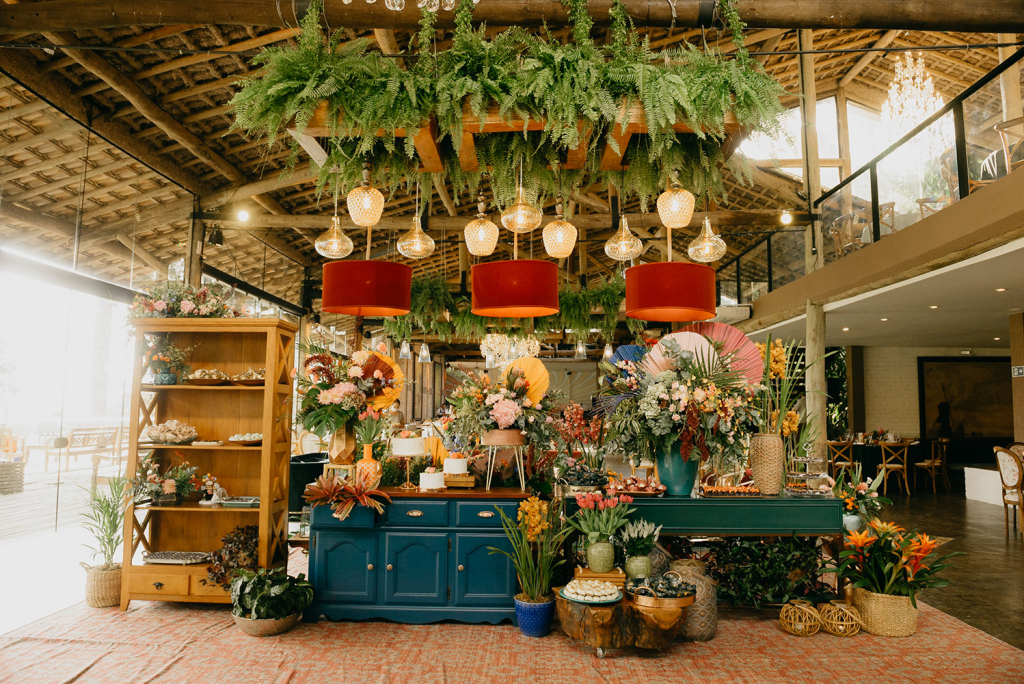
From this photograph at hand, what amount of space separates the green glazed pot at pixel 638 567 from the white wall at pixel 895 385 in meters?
12.0

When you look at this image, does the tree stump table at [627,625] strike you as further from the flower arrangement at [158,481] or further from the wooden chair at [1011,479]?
the wooden chair at [1011,479]

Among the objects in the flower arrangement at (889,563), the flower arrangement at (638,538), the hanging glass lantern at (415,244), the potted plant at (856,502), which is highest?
the hanging glass lantern at (415,244)

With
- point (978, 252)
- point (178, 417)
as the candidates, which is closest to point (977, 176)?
point (978, 252)

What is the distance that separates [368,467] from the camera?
174 inches

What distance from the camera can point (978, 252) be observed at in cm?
570

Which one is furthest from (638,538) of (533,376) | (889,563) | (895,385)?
(895,385)

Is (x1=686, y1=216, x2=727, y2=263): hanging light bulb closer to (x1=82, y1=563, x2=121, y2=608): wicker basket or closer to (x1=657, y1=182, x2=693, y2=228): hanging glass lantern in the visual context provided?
(x1=657, y1=182, x2=693, y2=228): hanging glass lantern

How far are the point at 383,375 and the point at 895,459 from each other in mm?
11715

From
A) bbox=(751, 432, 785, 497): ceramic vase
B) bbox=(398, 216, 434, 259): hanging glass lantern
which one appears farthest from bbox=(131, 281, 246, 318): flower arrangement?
bbox=(751, 432, 785, 497): ceramic vase

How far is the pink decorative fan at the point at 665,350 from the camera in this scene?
4324 millimetres

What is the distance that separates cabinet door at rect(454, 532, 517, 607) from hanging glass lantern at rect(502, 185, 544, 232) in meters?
2.19

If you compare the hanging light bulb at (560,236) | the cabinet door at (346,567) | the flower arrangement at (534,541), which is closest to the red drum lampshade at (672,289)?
the hanging light bulb at (560,236)

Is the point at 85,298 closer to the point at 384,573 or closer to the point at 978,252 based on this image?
the point at 384,573

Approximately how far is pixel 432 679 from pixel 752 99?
3.39m
